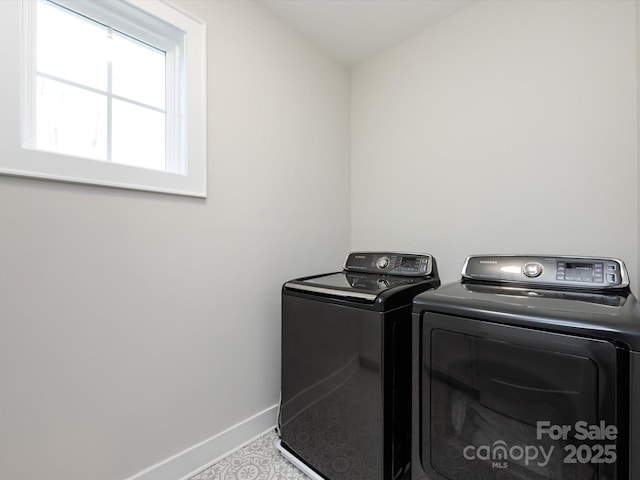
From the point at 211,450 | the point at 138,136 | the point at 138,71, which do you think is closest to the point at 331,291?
the point at 211,450

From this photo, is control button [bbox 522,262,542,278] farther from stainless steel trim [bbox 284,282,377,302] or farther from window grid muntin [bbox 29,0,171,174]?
window grid muntin [bbox 29,0,171,174]

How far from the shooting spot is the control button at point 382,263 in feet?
5.54

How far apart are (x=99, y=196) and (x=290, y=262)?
1.04 meters

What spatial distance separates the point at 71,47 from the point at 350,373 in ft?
5.87

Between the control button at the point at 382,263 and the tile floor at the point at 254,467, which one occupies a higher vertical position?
the control button at the point at 382,263

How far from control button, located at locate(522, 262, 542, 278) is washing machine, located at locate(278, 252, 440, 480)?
41cm

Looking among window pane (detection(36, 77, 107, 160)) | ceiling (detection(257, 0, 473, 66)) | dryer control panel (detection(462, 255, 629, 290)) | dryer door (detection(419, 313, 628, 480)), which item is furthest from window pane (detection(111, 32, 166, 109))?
dryer control panel (detection(462, 255, 629, 290))

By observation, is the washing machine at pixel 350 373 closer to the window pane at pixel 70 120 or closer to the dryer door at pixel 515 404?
the dryer door at pixel 515 404

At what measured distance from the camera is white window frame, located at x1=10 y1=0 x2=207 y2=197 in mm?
1086

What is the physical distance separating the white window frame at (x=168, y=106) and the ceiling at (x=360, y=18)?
60 centimetres

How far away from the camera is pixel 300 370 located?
4.87ft

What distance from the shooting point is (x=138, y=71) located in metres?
1.43

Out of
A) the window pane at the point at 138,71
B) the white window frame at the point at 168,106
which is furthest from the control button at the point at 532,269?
the window pane at the point at 138,71

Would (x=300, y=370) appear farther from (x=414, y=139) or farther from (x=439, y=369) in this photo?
(x=414, y=139)
